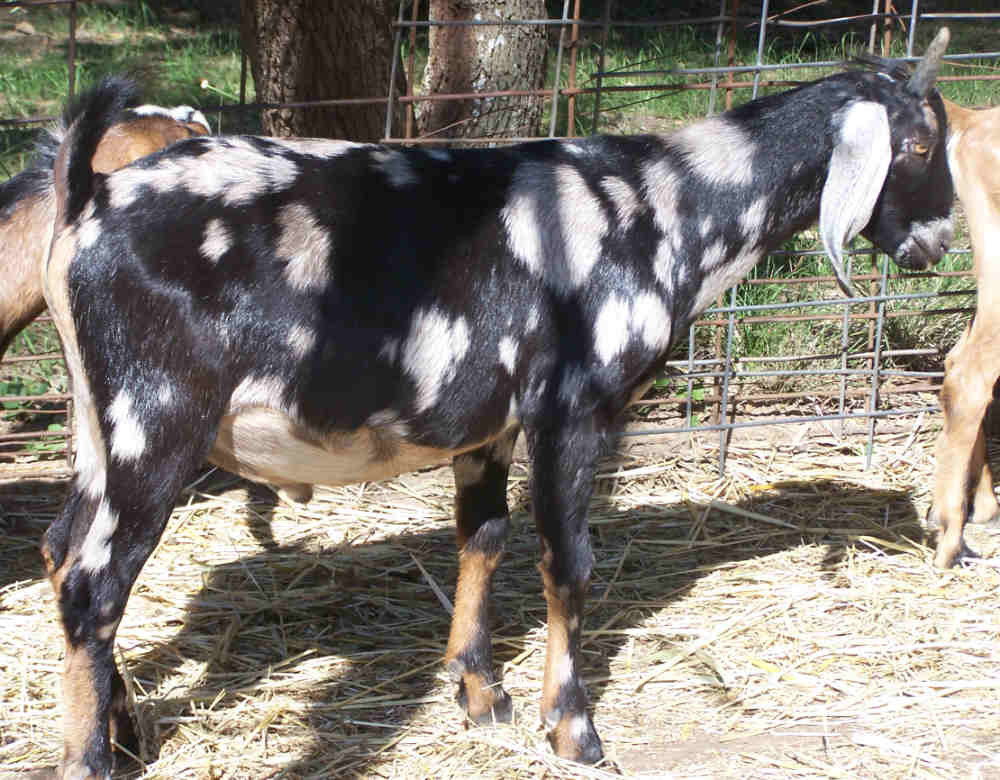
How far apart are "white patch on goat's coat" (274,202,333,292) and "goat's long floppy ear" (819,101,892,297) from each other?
4.83 ft

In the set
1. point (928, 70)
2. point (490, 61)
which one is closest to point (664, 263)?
point (928, 70)

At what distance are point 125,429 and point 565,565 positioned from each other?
1.25m

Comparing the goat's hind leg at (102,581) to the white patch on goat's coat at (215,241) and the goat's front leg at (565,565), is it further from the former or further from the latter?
the goat's front leg at (565,565)

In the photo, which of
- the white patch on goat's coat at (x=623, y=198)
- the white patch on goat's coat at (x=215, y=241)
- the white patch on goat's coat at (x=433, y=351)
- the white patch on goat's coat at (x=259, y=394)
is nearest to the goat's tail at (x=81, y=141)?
the white patch on goat's coat at (x=215, y=241)

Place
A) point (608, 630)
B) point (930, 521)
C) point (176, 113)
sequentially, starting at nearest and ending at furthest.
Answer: point (608, 630) < point (176, 113) < point (930, 521)

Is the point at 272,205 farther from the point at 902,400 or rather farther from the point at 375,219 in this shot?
the point at 902,400

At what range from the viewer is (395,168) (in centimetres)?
330

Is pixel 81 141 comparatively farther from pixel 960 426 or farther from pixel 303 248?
pixel 960 426

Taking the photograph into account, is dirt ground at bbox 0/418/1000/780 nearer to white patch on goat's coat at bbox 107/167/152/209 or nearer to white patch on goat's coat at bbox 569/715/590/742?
white patch on goat's coat at bbox 569/715/590/742

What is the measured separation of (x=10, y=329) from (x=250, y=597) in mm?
1207

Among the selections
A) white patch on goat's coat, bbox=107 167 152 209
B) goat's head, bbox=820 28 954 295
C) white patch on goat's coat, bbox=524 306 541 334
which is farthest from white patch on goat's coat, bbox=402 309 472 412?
goat's head, bbox=820 28 954 295

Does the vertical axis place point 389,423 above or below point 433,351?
below

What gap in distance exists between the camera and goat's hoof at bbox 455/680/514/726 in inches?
142

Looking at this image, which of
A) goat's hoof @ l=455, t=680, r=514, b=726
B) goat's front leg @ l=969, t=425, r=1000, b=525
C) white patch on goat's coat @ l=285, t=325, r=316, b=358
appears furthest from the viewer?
goat's front leg @ l=969, t=425, r=1000, b=525
